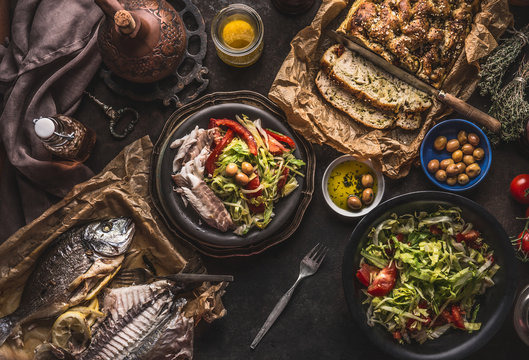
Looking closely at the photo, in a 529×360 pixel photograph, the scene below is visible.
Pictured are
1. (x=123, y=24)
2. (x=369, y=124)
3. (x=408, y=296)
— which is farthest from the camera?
(x=369, y=124)

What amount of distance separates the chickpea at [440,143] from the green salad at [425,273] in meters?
0.48

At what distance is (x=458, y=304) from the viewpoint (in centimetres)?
343

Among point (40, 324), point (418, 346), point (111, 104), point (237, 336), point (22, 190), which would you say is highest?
point (111, 104)

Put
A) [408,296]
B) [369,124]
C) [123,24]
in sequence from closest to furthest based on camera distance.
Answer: [123,24] → [408,296] → [369,124]

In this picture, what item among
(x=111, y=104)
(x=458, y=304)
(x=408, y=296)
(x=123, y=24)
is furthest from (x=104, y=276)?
(x=458, y=304)

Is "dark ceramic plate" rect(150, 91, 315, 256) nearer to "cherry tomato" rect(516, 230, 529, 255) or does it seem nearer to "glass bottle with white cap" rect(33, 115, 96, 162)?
"glass bottle with white cap" rect(33, 115, 96, 162)

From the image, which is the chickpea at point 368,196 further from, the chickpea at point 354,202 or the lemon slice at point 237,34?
the lemon slice at point 237,34

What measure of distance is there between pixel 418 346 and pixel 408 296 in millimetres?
399

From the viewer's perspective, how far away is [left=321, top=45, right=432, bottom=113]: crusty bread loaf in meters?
3.56

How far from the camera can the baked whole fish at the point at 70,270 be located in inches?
131

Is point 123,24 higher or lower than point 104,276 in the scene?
higher

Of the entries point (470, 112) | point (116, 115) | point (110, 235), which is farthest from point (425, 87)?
point (110, 235)

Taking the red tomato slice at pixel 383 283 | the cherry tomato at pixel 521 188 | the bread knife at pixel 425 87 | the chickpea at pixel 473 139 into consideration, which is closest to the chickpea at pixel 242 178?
the red tomato slice at pixel 383 283

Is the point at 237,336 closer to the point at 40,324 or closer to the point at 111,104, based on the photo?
the point at 40,324
